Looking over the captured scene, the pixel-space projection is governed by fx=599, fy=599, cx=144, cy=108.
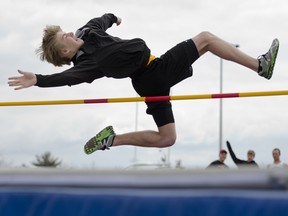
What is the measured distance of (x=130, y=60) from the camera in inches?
209

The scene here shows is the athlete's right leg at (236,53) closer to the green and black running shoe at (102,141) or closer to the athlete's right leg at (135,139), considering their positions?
the athlete's right leg at (135,139)

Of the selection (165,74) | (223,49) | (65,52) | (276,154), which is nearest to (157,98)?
(165,74)

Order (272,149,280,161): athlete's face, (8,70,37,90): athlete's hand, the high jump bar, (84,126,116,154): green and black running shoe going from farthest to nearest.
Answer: (272,149,280,161): athlete's face < (84,126,116,154): green and black running shoe < the high jump bar < (8,70,37,90): athlete's hand

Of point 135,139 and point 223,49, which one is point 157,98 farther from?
point 223,49

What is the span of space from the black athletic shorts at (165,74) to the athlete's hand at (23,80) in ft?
3.05

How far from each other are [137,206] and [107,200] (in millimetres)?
84

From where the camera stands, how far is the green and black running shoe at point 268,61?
208 inches

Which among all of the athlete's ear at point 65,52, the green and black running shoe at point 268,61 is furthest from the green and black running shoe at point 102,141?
the green and black running shoe at point 268,61

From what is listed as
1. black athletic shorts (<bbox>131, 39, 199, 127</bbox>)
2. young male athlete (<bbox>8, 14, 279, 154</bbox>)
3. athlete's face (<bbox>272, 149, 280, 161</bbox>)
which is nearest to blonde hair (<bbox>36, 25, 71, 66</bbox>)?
young male athlete (<bbox>8, 14, 279, 154</bbox>)

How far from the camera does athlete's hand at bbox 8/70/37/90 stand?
5117mm

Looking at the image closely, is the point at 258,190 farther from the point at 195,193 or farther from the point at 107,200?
the point at 107,200

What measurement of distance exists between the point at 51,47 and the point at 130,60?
73cm

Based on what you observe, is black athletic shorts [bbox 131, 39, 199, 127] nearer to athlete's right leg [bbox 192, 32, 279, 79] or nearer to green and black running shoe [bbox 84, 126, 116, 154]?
athlete's right leg [bbox 192, 32, 279, 79]

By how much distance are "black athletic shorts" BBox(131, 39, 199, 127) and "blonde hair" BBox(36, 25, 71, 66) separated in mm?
699
